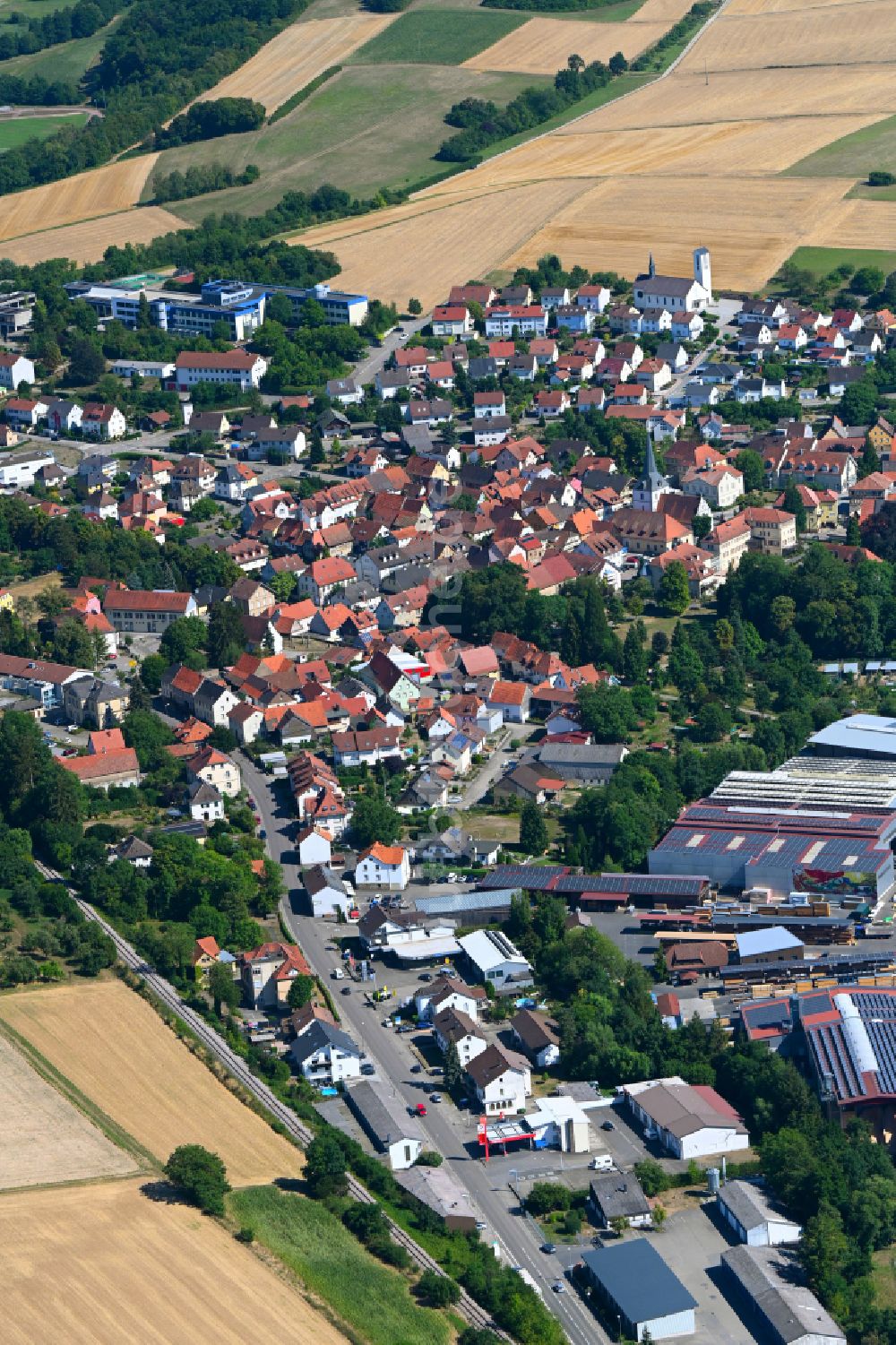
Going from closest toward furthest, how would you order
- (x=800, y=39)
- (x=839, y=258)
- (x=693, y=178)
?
(x=839, y=258) < (x=693, y=178) < (x=800, y=39)

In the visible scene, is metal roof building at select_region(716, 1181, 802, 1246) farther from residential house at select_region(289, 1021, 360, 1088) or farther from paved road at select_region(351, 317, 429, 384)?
paved road at select_region(351, 317, 429, 384)

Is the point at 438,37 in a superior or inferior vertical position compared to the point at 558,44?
superior

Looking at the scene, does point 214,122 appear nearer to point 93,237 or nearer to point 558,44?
point 93,237

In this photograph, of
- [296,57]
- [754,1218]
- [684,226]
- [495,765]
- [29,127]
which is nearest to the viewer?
[754,1218]

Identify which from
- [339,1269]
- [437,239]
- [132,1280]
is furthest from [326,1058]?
[437,239]

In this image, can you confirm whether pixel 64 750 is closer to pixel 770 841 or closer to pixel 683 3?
pixel 770 841

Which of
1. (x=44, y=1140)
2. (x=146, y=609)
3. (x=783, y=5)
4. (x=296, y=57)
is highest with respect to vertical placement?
(x=783, y=5)

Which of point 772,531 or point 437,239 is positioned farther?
point 437,239

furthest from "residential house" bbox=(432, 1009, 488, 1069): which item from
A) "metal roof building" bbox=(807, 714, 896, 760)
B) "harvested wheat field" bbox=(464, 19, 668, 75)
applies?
"harvested wheat field" bbox=(464, 19, 668, 75)
